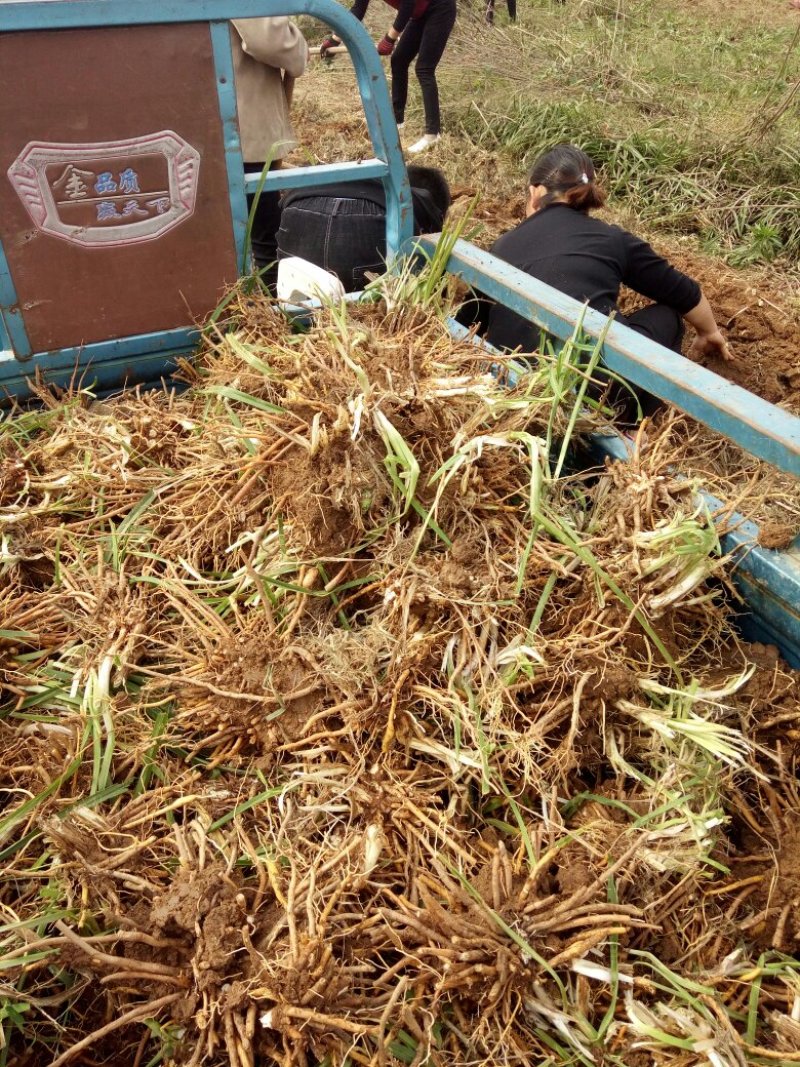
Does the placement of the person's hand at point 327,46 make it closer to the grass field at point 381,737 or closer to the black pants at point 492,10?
the black pants at point 492,10

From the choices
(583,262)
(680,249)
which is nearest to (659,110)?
(680,249)

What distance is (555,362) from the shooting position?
2055 millimetres

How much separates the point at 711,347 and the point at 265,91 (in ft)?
7.60

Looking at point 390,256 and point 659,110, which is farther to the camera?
point 659,110

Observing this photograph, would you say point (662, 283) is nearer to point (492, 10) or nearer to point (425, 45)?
point (425, 45)

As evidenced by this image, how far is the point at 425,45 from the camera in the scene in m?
6.91

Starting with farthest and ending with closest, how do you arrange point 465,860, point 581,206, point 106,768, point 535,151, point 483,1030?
point 535,151 → point 581,206 → point 106,768 → point 465,860 → point 483,1030

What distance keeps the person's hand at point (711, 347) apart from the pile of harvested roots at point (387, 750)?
6.33ft

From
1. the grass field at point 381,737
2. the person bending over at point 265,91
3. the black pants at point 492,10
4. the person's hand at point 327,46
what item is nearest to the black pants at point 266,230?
the person bending over at point 265,91

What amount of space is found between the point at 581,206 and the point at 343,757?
2693 millimetres

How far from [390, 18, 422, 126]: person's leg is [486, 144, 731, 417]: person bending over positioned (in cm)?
402

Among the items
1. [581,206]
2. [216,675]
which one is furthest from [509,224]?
[216,675]

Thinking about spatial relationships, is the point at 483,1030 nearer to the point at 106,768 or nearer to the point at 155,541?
the point at 106,768

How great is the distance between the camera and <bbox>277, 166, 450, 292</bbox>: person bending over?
334cm
